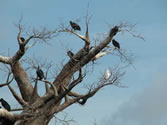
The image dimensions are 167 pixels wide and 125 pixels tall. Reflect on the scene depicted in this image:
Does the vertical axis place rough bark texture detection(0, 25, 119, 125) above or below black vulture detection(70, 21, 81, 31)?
below

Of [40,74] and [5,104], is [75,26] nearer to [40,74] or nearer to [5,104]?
[40,74]

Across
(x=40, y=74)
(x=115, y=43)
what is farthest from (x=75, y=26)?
(x=40, y=74)

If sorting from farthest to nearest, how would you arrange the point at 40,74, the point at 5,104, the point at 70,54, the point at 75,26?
the point at 70,54 < the point at 75,26 < the point at 5,104 < the point at 40,74

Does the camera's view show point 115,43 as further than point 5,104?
Yes

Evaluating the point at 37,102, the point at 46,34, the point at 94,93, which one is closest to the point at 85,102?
the point at 94,93

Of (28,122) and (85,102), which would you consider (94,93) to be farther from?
(28,122)

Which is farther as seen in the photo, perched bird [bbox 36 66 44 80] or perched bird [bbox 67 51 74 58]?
perched bird [bbox 67 51 74 58]

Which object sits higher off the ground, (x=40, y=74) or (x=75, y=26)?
(x=75, y=26)

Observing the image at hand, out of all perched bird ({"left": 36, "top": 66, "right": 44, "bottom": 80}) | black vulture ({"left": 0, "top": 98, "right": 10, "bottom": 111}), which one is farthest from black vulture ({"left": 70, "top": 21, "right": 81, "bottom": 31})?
black vulture ({"left": 0, "top": 98, "right": 10, "bottom": 111})

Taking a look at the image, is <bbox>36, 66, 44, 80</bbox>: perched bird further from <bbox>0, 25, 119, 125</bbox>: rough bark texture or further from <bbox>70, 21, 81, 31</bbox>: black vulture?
<bbox>70, 21, 81, 31</bbox>: black vulture

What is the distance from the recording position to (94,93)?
12.7m

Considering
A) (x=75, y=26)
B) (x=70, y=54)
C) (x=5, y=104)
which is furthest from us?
(x=70, y=54)

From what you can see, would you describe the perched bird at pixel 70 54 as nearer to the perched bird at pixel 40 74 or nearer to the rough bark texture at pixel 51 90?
the rough bark texture at pixel 51 90

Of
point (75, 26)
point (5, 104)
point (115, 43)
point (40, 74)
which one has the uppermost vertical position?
point (75, 26)
